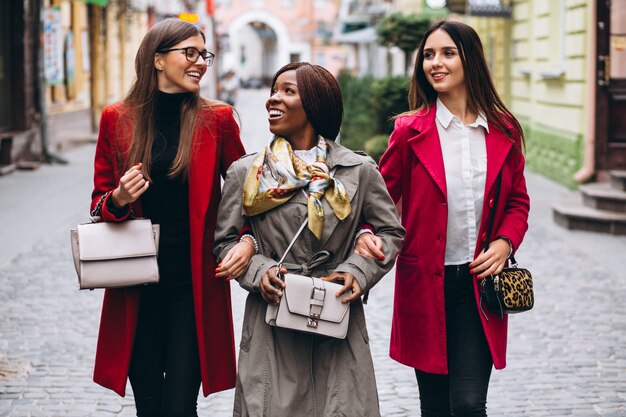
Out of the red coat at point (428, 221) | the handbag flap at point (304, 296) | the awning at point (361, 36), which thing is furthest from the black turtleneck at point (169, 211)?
the awning at point (361, 36)

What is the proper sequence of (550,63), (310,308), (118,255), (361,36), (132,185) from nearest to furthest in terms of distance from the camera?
(310,308)
(132,185)
(118,255)
(550,63)
(361,36)

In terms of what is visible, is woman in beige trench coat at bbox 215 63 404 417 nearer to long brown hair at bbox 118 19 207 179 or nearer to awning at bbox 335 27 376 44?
long brown hair at bbox 118 19 207 179

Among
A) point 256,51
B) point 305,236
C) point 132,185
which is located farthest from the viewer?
point 256,51

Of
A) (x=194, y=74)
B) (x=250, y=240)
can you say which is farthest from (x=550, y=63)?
(x=250, y=240)

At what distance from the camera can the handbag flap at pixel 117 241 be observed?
12.0 feet

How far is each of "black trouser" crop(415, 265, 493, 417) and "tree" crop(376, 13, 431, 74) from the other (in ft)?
44.1

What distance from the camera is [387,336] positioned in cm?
708

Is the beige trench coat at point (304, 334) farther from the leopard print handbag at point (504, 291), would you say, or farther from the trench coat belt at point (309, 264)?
the leopard print handbag at point (504, 291)

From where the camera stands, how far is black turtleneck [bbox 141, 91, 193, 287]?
12.5 feet

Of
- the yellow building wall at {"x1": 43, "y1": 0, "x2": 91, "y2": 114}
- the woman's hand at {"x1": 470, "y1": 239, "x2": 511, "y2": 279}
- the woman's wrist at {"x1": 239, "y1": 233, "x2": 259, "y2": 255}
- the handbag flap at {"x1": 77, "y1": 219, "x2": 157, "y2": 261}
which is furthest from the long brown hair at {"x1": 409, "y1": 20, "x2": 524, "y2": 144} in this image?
the yellow building wall at {"x1": 43, "y1": 0, "x2": 91, "y2": 114}

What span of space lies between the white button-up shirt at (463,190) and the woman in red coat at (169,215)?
88 cm

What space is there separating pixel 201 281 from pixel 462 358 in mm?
1004

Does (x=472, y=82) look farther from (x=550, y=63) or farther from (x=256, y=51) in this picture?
(x=256, y=51)

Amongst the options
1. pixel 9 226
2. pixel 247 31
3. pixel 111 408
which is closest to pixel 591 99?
pixel 9 226
